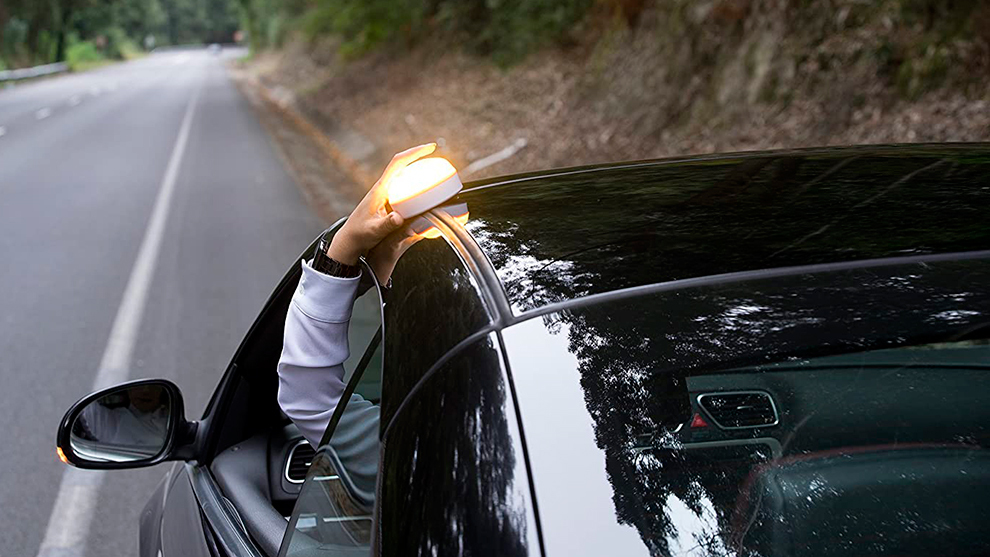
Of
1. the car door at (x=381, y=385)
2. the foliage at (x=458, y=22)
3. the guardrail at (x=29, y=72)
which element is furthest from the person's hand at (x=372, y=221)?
the guardrail at (x=29, y=72)

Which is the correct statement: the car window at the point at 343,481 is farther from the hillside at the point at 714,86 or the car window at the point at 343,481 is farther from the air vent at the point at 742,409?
the hillside at the point at 714,86

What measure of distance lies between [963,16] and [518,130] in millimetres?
7077

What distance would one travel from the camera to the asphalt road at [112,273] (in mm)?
5191

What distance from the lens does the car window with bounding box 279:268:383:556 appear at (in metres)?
1.67

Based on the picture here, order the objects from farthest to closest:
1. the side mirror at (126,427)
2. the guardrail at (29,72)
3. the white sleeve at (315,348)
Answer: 1. the guardrail at (29,72)
2. the side mirror at (126,427)
3. the white sleeve at (315,348)

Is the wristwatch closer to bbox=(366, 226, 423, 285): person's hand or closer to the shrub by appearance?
bbox=(366, 226, 423, 285): person's hand

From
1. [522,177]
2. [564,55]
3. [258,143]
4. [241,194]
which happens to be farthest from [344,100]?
[522,177]

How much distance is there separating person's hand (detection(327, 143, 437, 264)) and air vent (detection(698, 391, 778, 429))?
64cm

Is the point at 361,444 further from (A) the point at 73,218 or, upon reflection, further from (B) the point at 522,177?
(A) the point at 73,218

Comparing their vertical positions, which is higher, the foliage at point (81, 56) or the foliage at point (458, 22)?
the foliage at point (458, 22)

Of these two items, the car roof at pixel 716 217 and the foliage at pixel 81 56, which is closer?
the car roof at pixel 716 217

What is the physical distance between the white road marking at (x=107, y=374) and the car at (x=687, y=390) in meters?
3.17

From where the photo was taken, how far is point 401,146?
16141 mm

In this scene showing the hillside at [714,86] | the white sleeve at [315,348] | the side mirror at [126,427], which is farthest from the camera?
the hillside at [714,86]
